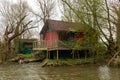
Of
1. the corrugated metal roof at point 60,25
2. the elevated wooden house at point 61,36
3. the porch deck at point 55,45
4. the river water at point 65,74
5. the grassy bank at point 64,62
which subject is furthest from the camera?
the corrugated metal roof at point 60,25

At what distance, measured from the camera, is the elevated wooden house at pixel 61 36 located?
31062 millimetres

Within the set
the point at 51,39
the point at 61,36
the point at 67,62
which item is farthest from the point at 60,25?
the point at 67,62

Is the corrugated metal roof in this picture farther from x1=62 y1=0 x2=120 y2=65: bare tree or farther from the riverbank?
the riverbank

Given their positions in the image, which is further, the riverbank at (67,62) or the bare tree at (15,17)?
the bare tree at (15,17)

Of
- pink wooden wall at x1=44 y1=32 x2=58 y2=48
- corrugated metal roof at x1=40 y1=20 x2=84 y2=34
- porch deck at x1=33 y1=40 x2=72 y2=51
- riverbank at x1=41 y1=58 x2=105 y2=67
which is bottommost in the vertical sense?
riverbank at x1=41 y1=58 x2=105 y2=67

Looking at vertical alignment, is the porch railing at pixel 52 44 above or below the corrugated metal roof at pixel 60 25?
below

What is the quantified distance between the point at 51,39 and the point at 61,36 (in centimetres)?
148

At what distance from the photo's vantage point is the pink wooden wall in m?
30.8

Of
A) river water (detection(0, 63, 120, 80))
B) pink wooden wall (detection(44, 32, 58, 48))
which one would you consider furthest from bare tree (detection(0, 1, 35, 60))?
river water (detection(0, 63, 120, 80))

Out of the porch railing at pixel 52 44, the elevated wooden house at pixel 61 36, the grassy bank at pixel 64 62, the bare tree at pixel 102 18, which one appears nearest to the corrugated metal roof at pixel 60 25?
the elevated wooden house at pixel 61 36

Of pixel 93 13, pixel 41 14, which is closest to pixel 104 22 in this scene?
pixel 93 13

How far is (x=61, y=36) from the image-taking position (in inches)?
1345

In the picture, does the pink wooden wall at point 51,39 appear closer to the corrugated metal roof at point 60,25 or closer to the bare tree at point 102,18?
the corrugated metal roof at point 60,25

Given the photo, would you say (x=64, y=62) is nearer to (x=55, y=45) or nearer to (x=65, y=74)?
(x=55, y=45)
